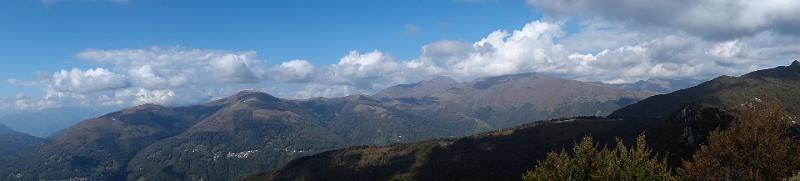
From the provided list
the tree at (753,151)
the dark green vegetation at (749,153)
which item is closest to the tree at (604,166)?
the dark green vegetation at (749,153)

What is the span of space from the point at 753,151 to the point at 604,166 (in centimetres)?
2042

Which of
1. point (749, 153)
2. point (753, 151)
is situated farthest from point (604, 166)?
point (753, 151)

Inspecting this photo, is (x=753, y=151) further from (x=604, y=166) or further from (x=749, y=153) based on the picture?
(x=604, y=166)

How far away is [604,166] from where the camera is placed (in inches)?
1734

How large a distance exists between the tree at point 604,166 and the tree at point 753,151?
13723 millimetres

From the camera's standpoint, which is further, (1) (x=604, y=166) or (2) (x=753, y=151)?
(2) (x=753, y=151)

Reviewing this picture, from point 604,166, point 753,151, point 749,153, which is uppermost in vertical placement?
point 753,151

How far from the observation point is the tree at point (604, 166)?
141 ft

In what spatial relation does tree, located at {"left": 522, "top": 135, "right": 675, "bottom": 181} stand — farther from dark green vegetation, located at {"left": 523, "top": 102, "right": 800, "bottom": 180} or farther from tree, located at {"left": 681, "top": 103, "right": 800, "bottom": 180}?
tree, located at {"left": 681, "top": 103, "right": 800, "bottom": 180}

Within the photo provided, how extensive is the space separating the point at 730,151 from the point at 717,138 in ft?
5.79

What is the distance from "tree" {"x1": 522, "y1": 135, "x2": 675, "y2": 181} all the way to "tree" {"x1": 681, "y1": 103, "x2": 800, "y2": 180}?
13723 millimetres

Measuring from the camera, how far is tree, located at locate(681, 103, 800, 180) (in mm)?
53031

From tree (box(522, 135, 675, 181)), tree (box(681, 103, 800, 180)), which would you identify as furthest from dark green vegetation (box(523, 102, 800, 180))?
tree (box(522, 135, 675, 181))

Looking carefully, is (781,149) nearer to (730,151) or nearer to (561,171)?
(730,151)
